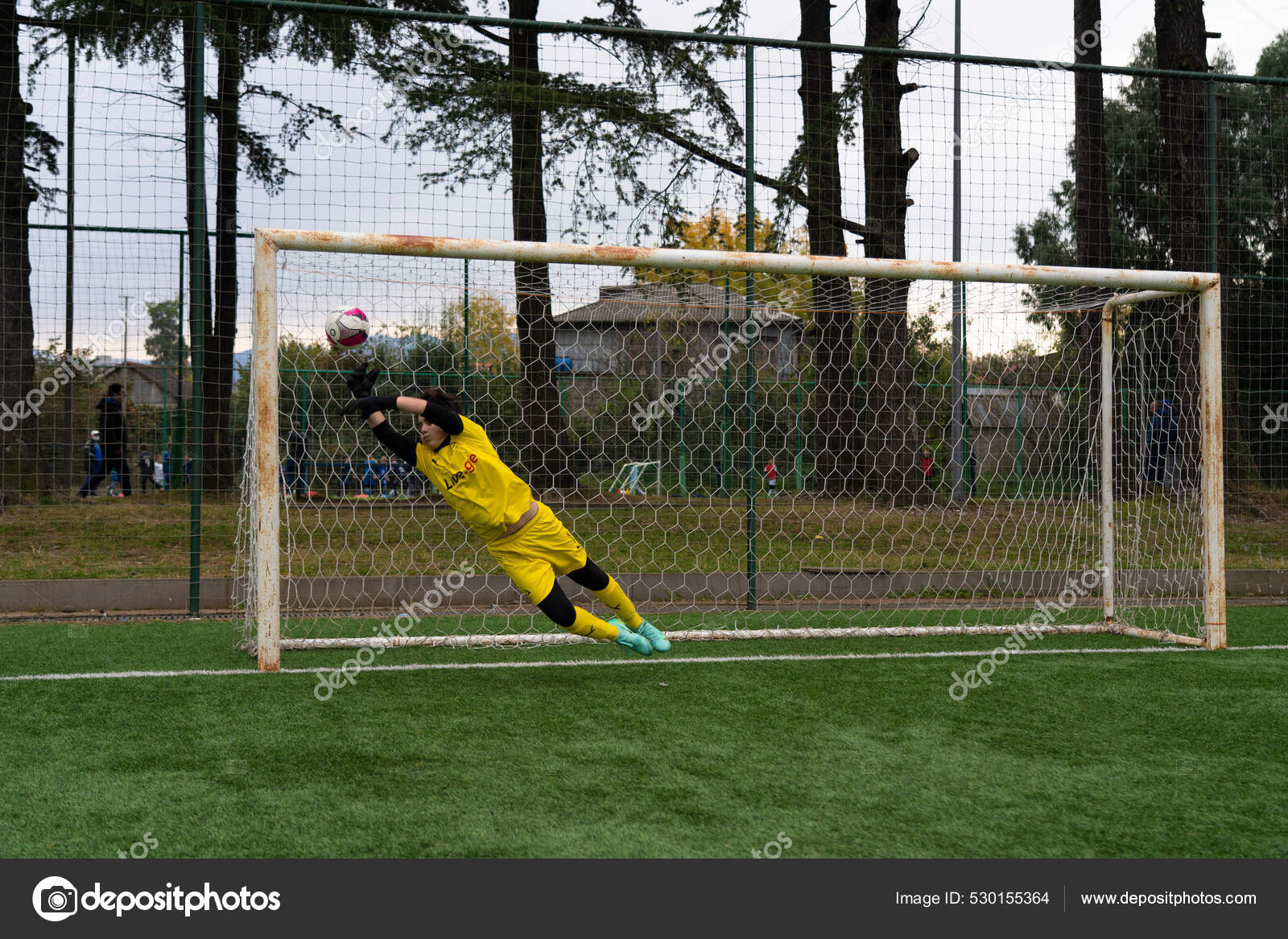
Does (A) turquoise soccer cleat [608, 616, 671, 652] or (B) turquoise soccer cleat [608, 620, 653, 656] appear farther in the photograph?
(A) turquoise soccer cleat [608, 616, 671, 652]

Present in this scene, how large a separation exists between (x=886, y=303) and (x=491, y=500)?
4386mm

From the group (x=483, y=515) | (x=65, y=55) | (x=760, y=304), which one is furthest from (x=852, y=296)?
(x=65, y=55)

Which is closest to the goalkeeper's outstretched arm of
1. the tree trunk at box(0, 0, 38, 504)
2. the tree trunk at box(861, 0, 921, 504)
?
the tree trunk at box(861, 0, 921, 504)

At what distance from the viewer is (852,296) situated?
8383 mm

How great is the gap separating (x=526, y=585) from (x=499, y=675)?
52 centimetres

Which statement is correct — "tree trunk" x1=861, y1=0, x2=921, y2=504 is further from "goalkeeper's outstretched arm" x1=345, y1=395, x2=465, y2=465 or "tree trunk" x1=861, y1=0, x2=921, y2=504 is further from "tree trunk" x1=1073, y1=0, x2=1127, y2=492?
"goalkeeper's outstretched arm" x1=345, y1=395, x2=465, y2=465

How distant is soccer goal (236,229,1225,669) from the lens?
21.6 ft

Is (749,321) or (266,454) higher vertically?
(749,321)

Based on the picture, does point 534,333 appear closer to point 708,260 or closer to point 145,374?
point 708,260

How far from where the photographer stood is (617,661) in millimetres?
5816
